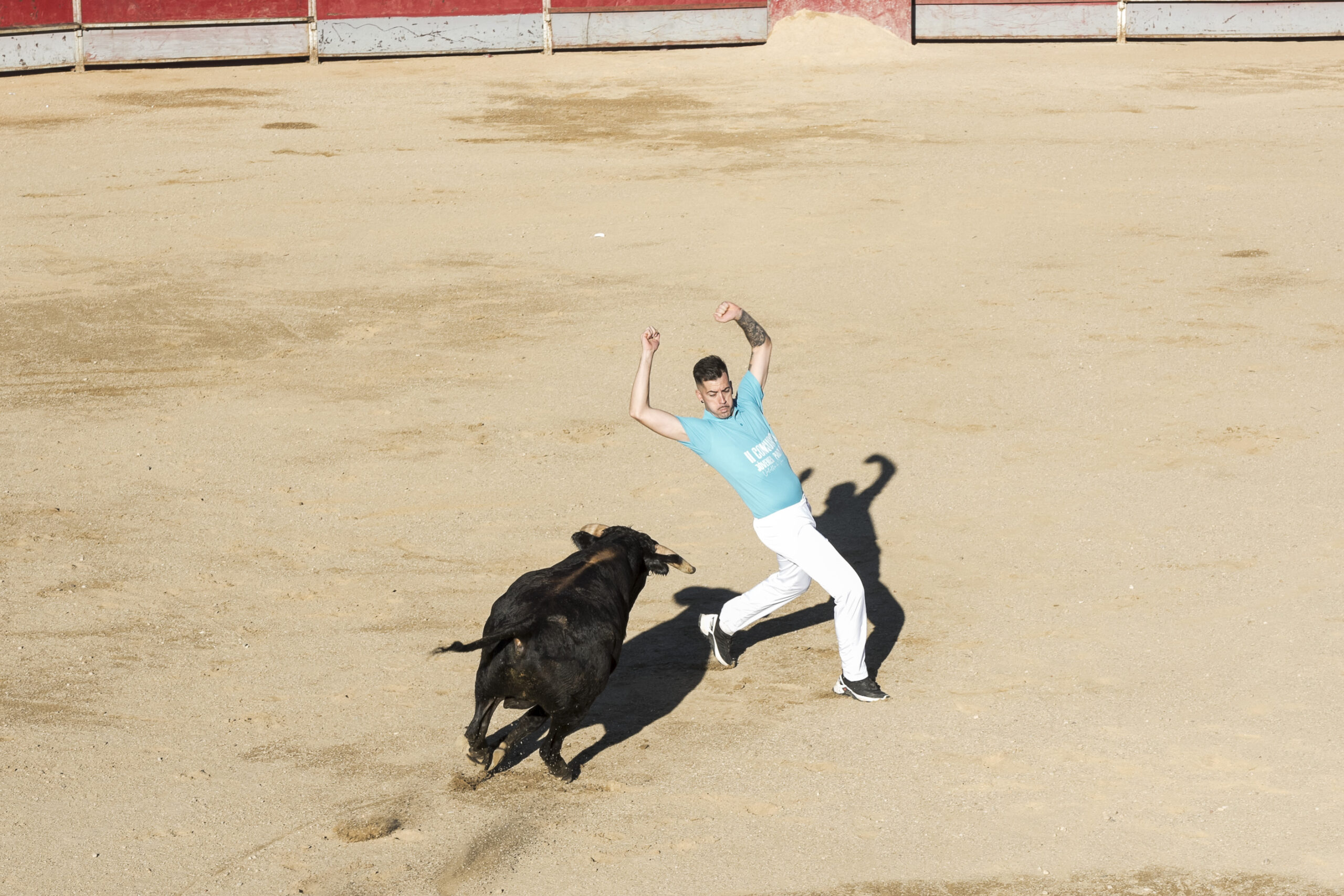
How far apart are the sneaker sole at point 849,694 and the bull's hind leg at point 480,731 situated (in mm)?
2027

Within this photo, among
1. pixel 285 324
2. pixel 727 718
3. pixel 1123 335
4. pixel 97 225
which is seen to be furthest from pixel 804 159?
pixel 727 718

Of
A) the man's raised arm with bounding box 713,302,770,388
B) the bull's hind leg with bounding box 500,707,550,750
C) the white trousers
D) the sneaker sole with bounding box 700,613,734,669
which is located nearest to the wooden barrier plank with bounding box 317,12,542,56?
the man's raised arm with bounding box 713,302,770,388

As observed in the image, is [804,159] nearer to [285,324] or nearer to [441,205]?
[441,205]

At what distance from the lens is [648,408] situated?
7301 millimetres

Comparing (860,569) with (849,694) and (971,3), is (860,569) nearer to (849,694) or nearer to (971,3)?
(849,694)

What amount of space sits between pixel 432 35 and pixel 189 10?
3.80m

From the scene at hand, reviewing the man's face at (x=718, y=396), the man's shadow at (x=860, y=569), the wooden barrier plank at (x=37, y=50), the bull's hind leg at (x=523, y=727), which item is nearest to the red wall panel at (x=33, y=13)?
the wooden barrier plank at (x=37, y=50)

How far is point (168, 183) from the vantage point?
17078mm

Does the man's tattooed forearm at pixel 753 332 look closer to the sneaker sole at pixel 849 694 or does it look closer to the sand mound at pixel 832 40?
the sneaker sole at pixel 849 694

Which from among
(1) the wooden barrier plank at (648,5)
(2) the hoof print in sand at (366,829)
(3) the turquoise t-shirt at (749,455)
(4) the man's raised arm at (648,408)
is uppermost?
(1) the wooden barrier plank at (648,5)

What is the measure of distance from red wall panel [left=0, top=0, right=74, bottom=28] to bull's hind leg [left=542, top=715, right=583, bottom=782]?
18.9 metres

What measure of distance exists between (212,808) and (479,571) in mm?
2864

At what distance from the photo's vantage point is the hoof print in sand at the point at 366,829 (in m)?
6.47

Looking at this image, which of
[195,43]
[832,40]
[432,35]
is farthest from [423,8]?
[832,40]
